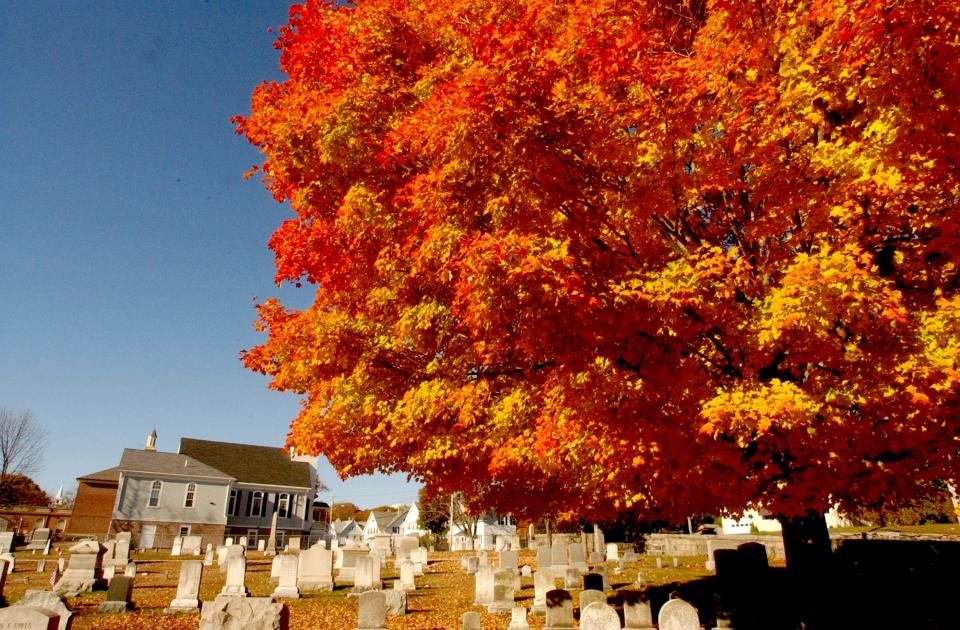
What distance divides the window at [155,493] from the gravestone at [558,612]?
48657 millimetres

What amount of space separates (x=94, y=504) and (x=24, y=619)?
172 ft

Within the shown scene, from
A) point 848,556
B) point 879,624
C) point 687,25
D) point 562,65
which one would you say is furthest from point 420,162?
point 848,556

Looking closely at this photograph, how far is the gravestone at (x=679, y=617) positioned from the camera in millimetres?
7031

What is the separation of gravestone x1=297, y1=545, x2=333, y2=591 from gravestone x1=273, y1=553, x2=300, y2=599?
143 centimetres

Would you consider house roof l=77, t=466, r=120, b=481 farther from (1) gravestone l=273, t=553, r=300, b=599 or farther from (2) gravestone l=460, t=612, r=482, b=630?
(2) gravestone l=460, t=612, r=482, b=630

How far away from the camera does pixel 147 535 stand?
150 ft

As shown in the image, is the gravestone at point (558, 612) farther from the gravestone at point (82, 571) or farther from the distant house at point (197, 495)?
the distant house at point (197, 495)

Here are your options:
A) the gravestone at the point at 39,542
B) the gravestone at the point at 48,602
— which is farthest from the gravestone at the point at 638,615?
the gravestone at the point at 39,542

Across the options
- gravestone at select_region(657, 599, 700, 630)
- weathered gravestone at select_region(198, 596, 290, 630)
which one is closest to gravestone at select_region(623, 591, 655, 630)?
gravestone at select_region(657, 599, 700, 630)

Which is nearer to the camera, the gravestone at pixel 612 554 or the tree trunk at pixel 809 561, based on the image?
the tree trunk at pixel 809 561

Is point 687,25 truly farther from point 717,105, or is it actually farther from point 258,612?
point 258,612

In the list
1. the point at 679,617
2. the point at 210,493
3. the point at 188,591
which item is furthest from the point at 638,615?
the point at 210,493

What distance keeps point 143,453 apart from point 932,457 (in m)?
57.0

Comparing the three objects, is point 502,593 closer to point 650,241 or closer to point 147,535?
point 650,241
